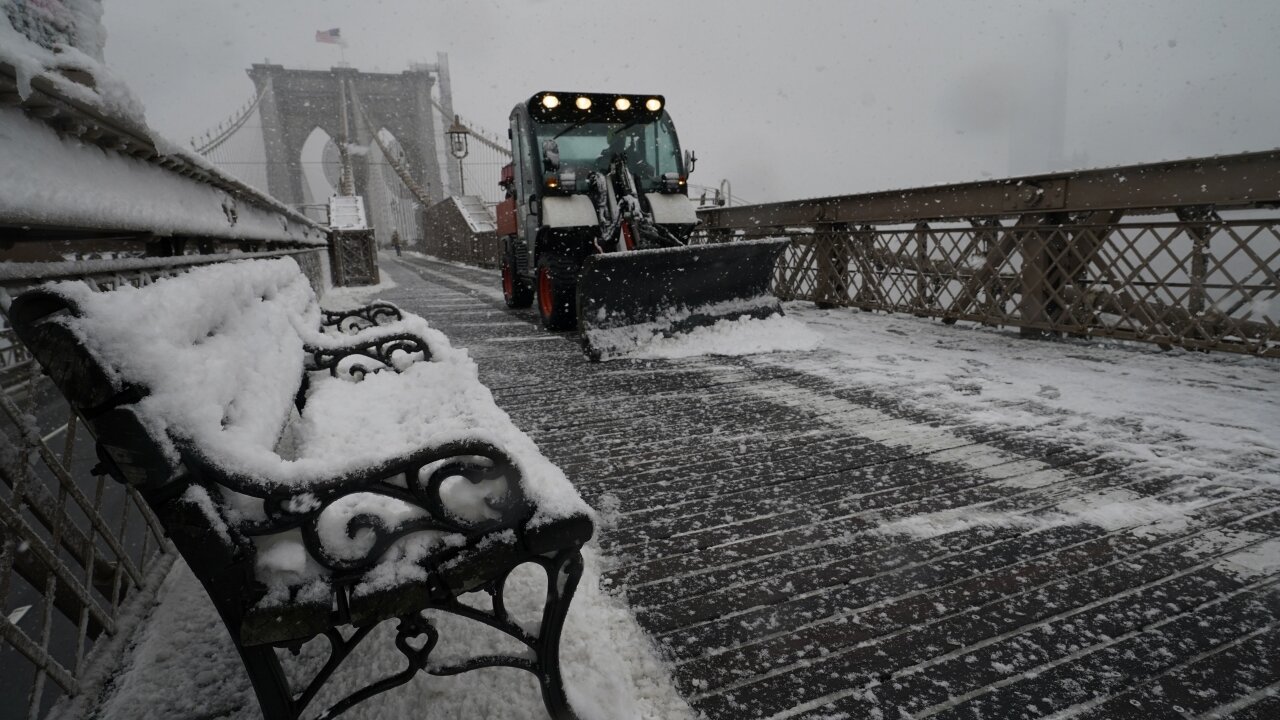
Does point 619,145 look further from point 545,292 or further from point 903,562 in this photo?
point 903,562

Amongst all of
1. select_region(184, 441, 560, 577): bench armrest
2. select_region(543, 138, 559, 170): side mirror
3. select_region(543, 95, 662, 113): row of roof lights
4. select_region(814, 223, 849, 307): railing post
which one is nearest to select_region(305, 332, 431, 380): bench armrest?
select_region(184, 441, 560, 577): bench armrest

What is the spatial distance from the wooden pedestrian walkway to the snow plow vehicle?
7.11 feet

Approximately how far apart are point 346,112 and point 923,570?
72094 mm

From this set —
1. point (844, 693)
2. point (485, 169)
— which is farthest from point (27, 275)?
point (485, 169)

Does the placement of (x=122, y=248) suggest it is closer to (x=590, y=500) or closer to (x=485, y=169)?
(x=590, y=500)

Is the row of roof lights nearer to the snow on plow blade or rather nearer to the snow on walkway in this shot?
the snow on plow blade

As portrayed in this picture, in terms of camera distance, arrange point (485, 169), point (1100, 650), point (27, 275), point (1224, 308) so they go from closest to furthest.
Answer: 1. point (27, 275)
2. point (1100, 650)
3. point (1224, 308)
4. point (485, 169)

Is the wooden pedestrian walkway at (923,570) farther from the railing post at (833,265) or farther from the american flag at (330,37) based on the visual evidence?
the american flag at (330,37)

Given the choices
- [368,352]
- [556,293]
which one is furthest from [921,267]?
[368,352]

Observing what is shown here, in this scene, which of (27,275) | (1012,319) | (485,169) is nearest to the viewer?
(27,275)

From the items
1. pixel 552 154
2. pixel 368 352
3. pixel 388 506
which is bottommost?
pixel 388 506

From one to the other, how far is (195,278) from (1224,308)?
6.48 meters

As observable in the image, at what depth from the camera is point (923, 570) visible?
6.64 feet

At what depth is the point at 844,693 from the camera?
5.02 feet
